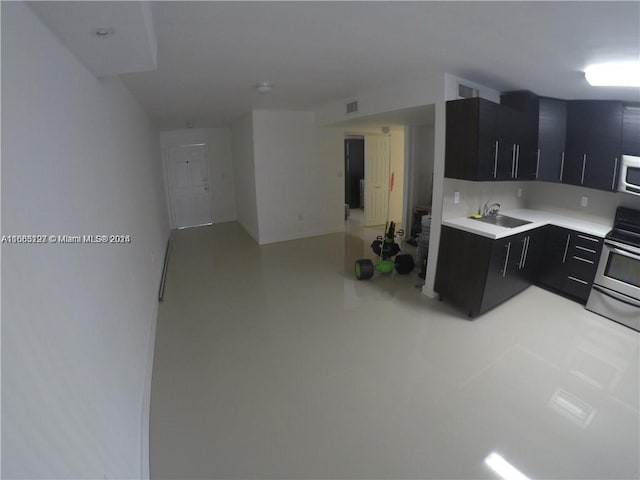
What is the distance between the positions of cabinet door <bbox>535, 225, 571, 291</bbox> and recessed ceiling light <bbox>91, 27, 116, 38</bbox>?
14.2ft

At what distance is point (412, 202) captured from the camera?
5.73 metres

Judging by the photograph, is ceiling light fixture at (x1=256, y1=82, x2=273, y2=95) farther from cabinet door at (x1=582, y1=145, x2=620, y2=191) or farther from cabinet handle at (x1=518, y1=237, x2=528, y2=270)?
cabinet door at (x1=582, y1=145, x2=620, y2=191)

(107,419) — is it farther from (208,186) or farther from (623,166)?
(208,186)

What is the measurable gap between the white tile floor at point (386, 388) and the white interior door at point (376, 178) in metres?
3.41

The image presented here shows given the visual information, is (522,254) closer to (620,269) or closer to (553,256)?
(553,256)

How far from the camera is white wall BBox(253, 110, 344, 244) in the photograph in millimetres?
5348

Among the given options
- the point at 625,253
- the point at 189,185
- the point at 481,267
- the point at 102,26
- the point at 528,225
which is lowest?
the point at 481,267

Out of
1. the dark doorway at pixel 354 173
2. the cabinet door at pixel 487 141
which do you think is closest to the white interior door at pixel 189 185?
the dark doorway at pixel 354 173

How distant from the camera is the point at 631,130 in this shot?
3.04 m

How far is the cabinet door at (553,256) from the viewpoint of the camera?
344 centimetres

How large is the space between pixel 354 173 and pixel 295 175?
3.71 m

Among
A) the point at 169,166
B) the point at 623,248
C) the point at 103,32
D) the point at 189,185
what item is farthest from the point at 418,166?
the point at 169,166

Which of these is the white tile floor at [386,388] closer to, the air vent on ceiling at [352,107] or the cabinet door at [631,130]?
the cabinet door at [631,130]

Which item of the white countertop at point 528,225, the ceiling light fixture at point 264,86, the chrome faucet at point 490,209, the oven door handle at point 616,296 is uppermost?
the ceiling light fixture at point 264,86
